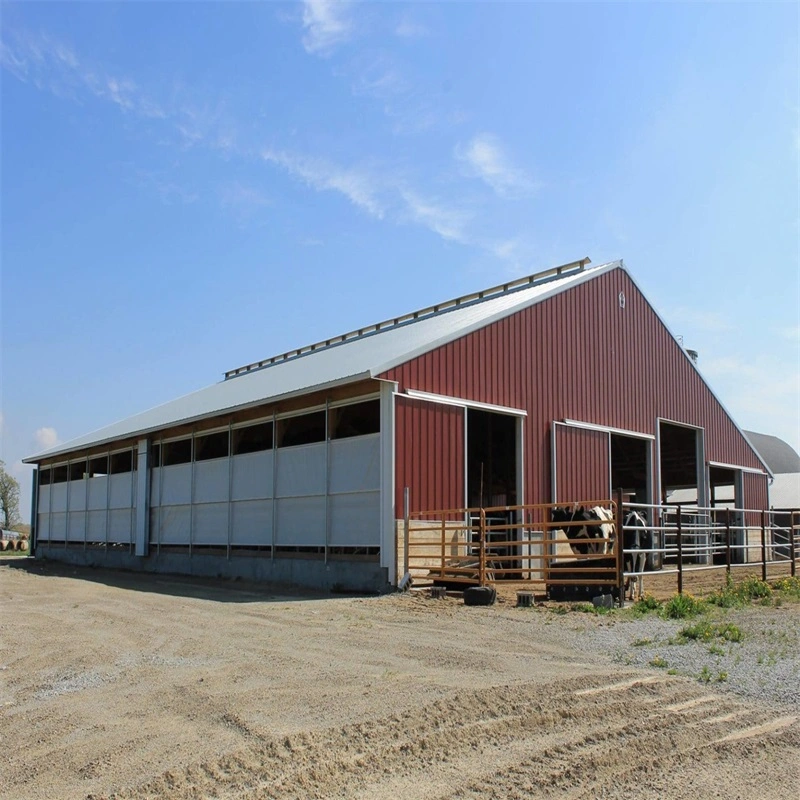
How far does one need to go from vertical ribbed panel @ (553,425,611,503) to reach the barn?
1.9 inches

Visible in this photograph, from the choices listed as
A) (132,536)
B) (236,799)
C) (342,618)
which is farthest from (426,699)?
(132,536)

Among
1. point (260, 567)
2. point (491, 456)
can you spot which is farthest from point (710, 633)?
point (491, 456)

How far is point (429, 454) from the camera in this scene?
1648 cm

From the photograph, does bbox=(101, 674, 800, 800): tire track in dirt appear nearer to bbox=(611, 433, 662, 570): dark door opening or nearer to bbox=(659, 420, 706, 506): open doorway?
bbox=(611, 433, 662, 570): dark door opening

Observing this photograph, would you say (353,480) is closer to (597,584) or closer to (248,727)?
(597,584)

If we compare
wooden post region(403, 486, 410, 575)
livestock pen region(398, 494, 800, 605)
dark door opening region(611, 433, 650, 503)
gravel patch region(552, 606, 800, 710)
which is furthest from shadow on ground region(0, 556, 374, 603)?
dark door opening region(611, 433, 650, 503)

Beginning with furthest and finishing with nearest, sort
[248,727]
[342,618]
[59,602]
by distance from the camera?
[59,602], [342,618], [248,727]

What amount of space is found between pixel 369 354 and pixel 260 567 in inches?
215

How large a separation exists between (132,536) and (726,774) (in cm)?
2220

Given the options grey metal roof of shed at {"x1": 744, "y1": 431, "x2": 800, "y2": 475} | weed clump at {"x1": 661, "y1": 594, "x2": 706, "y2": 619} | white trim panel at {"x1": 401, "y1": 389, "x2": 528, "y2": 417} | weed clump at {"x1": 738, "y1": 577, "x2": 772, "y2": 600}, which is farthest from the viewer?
grey metal roof of shed at {"x1": 744, "y1": 431, "x2": 800, "y2": 475}

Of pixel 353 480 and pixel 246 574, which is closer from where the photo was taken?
pixel 353 480

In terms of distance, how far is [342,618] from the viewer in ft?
39.0

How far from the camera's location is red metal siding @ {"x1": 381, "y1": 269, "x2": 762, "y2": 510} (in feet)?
58.3

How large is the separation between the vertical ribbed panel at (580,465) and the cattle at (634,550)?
3551 millimetres
